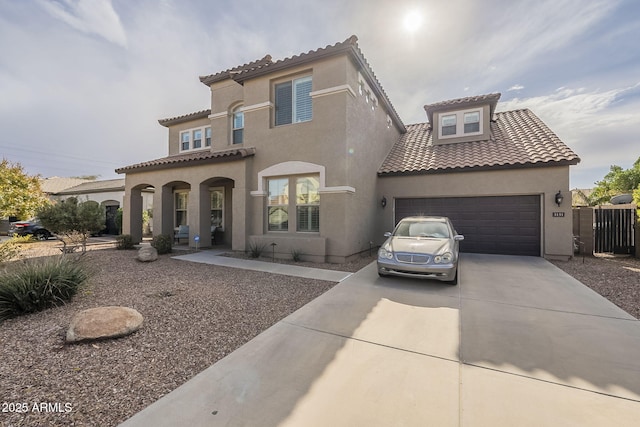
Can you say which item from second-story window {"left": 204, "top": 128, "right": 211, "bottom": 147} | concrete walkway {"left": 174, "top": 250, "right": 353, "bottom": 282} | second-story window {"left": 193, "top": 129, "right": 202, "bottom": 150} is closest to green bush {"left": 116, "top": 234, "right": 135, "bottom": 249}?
concrete walkway {"left": 174, "top": 250, "right": 353, "bottom": 282}

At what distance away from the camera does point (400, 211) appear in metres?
11.8

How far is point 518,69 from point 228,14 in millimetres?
10082

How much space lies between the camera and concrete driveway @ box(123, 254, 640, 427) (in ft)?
7.63

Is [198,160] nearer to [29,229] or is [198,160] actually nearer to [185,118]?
[185,118]

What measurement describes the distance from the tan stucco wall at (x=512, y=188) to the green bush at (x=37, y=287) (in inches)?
393

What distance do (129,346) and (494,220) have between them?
1176 cm

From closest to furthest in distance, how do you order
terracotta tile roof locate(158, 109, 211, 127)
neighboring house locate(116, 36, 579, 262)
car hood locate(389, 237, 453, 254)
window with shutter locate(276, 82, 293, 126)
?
car hood locate(389, 237, 453, 254) → neighboring house locate(116, 36, 579, 262) → window with shutter locate(276, 82, 293, 126) → terracotta tile roof locate(158, 109, 211, 127)

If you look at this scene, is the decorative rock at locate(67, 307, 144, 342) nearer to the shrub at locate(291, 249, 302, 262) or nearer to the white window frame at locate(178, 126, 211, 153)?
the shrub at locate(291, 249, 302, 262)

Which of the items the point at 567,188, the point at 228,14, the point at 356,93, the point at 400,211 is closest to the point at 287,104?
the point at 356,93

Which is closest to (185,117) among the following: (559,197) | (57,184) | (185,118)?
(185,118)

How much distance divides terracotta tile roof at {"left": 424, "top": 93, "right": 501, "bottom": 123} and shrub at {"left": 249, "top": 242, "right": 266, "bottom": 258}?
1054 centimetres

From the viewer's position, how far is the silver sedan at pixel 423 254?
602 centimetres

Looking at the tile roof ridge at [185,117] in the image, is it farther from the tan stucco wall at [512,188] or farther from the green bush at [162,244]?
the tan stucco wall at [512,188]

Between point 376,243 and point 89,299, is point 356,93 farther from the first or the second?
point 89,299
